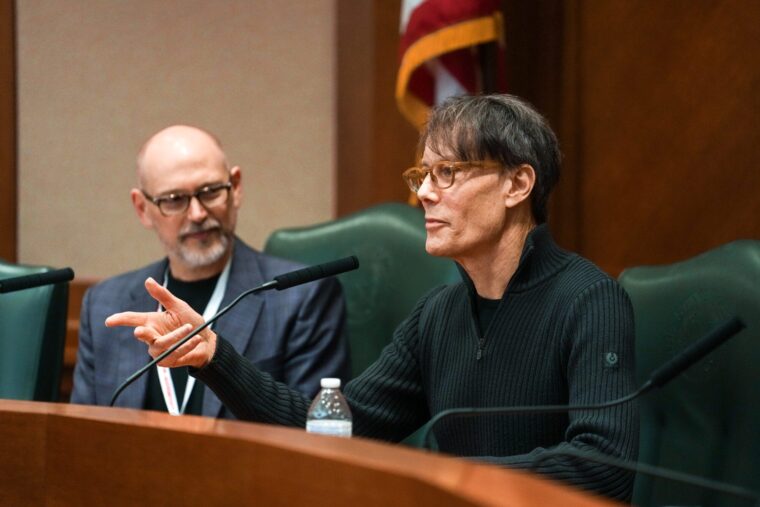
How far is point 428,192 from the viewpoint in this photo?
2.25 m

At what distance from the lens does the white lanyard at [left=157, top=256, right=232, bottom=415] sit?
2820 mm

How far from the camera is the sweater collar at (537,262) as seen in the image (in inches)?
85.8

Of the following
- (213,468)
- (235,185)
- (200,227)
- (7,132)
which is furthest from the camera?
(7,132)

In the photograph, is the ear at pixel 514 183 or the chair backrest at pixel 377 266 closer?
the ear at pixel 514 183

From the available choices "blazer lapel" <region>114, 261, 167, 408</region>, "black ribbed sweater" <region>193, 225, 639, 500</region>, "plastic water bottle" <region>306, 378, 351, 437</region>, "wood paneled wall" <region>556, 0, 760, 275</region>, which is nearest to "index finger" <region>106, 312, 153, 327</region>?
"black ribbed sweater" <region>193, 225, 639, 500</region>

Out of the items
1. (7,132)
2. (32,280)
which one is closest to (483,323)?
(32,280)

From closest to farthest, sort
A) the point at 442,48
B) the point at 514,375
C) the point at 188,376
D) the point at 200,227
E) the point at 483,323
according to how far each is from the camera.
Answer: the point at 514,375
the point at 483,323
the point at 188,376
the point at 200,227
the point at 442,48

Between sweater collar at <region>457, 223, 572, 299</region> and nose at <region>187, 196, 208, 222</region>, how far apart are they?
3.90 feet

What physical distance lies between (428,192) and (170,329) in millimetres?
571

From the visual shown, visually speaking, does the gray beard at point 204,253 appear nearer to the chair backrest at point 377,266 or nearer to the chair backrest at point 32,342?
the chair backrest at point 377,266

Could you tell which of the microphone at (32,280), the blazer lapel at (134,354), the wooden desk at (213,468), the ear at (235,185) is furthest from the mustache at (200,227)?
the wooden desk at (213,468)

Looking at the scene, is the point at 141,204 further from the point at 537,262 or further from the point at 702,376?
the point at 702,376

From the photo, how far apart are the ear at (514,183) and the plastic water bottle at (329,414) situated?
1.81 feet

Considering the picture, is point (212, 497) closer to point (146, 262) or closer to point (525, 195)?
point (525, 195)
